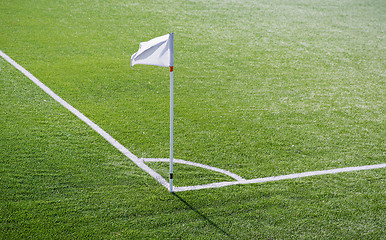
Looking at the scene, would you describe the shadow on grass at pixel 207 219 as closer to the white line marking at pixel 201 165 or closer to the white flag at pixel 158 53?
the white line marking at pixel 201 165

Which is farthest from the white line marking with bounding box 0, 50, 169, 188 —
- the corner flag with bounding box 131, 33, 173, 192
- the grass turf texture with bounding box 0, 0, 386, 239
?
the corner flag with bounding box 131, 33, 173, 192

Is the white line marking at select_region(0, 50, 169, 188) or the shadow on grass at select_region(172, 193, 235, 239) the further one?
the white line marking at select_region(0, 50, 169, 188)

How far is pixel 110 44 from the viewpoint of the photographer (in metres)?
10.9

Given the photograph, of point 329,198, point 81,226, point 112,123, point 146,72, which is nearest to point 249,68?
point 146,72

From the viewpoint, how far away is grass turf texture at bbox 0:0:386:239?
15.0ft

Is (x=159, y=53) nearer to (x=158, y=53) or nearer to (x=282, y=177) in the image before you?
(x=158, y=53)

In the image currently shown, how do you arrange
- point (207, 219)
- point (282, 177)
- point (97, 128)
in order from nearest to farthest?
point (207, 219) → point (282, 177) → point (97, 128)

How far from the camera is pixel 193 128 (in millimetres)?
6750

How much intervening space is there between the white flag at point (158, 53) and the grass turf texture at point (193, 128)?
1.61 meters

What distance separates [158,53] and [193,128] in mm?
2308

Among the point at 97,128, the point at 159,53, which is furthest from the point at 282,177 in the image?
the point at 97,128

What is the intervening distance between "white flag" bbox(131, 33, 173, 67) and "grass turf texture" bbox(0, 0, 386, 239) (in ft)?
5.29

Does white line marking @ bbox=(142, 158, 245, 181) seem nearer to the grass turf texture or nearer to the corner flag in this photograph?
the grass turf texture

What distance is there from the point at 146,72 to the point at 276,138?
12.6 ft
